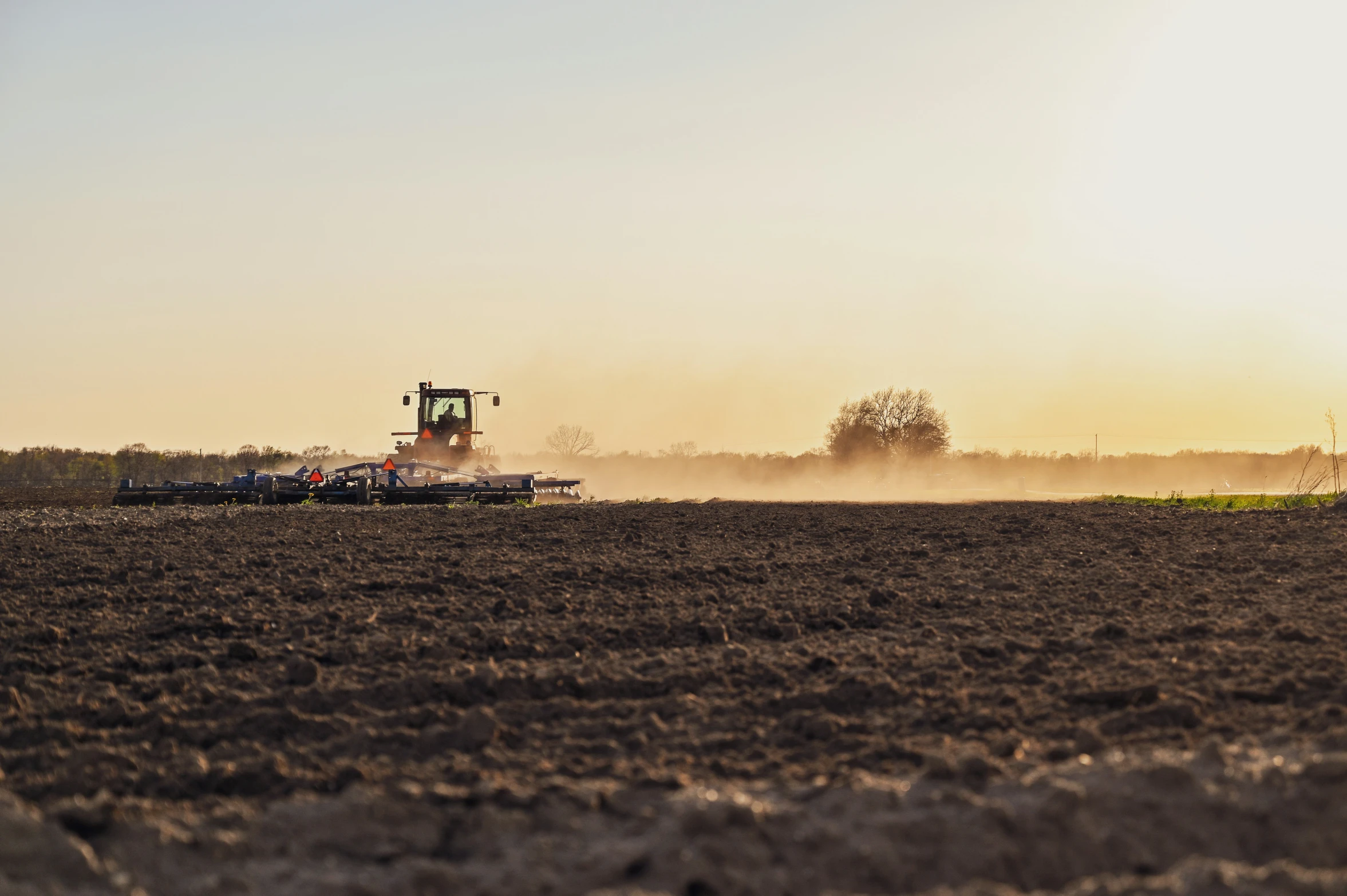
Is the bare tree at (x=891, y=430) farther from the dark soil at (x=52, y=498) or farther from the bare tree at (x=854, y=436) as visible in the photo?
the dark soil at (x=52, y=498)

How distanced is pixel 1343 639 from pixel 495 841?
195 inches

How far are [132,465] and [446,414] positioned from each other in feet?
89.9

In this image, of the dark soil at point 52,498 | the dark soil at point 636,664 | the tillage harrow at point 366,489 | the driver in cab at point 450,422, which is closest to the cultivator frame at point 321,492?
the tillage harrow at point 366,489

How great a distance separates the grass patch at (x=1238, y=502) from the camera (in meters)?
18.9

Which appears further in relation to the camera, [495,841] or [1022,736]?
[1022,736]

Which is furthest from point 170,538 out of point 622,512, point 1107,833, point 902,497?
point 902,497

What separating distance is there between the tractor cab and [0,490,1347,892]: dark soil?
54.8 feet

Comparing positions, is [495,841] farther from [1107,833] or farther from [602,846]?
[1107,833]

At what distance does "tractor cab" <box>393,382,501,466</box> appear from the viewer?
1129 inches

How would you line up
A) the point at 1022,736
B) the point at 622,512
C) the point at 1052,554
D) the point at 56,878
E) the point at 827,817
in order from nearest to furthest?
1. the point at 56,878
2. the point at 827,817
3. the point at 1022,736
4. the point at 1052,554
5. the point at 622,512

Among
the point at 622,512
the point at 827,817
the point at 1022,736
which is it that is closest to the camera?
the point at 827,817

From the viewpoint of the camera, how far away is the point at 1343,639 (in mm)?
6078

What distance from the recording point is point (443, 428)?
95.8 ft

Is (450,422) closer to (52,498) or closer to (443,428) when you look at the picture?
(443,428)
